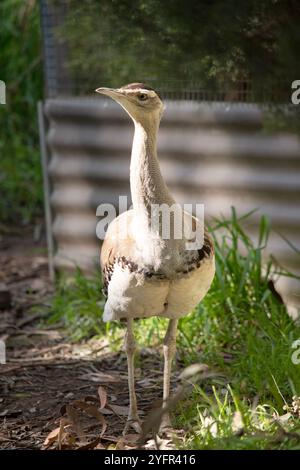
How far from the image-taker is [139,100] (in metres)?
3.26

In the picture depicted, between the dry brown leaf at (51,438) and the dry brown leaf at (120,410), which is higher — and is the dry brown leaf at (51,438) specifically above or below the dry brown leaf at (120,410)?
above

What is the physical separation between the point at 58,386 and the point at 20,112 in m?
3.92

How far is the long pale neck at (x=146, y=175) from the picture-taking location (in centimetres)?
330

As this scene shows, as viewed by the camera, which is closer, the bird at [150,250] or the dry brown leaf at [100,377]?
the bird at [150,250]

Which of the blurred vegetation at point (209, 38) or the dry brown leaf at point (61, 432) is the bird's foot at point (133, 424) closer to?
the dry brown leaf at point (61, 432)

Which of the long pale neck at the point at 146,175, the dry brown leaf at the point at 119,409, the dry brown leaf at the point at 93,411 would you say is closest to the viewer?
the long pale neck at the point at 146,175

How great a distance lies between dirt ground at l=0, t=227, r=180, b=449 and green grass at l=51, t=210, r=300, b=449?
154 millimetres

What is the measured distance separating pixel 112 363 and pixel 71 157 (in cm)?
151

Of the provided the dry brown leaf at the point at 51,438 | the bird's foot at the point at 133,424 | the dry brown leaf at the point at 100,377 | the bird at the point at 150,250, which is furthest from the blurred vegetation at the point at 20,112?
the dry brown leaf at the point at 51,438

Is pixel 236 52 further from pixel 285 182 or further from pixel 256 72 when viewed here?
pixel 285 182

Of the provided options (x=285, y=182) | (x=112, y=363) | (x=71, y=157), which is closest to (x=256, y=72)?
(x=285, y=182)

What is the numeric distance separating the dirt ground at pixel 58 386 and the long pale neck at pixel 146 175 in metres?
0.81

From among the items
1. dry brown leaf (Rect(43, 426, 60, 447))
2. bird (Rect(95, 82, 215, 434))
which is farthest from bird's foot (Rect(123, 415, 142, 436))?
bird (Rect(95, 82, 215, 434))

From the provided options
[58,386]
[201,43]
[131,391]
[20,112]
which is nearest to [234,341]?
[131,391]
